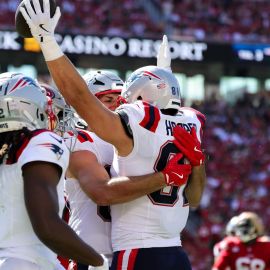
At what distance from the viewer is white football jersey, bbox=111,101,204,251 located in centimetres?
358

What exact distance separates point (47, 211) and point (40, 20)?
0.92m

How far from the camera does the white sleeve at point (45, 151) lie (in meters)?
2.70

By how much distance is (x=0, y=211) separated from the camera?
2.83m

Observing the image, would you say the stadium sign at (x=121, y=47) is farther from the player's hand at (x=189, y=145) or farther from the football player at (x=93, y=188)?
the player's hand at (x=189, y=145)

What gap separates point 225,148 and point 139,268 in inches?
554

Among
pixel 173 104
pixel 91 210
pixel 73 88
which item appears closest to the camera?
pixel 73 88

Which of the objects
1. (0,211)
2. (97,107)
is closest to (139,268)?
(97,107)

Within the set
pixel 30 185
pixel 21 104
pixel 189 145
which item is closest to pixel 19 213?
pixel 30 185

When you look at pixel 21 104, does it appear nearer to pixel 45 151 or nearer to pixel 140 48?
pixel 45 151

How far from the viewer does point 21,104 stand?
291cm

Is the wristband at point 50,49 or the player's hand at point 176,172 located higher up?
the wristband at point 50,49

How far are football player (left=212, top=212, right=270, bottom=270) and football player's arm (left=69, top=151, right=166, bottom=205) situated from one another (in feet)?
12.3

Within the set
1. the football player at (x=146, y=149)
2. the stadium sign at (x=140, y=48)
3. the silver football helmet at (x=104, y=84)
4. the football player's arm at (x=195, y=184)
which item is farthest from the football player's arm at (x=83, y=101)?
the stadium sign at (x=140, y=48)

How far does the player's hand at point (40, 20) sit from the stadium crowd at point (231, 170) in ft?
35.1
